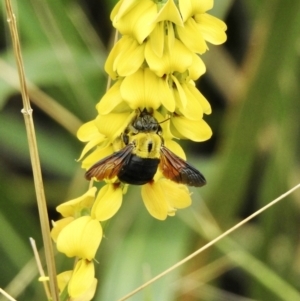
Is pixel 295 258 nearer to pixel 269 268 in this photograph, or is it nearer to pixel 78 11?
pixel 269 268

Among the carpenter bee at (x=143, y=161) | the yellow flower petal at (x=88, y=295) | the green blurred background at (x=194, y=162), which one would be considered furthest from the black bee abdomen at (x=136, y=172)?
the green blurred background at (x=194, y=162)

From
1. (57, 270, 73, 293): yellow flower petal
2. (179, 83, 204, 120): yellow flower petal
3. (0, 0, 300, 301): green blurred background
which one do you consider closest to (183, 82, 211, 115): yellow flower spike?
(179, 83, 204, 120): yellow flower petal

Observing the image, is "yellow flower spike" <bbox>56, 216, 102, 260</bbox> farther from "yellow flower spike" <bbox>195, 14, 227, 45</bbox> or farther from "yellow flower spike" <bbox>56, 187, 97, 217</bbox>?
"yellow flower spike" <bbox>195, 14, 227, 45</bbox>

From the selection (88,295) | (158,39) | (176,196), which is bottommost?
(88,295)

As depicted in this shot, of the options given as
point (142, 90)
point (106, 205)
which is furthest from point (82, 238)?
point (142, 90)

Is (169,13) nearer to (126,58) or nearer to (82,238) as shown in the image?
(126,58)

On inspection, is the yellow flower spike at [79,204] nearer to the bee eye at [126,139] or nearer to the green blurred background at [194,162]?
the bee eye at [126,139]
